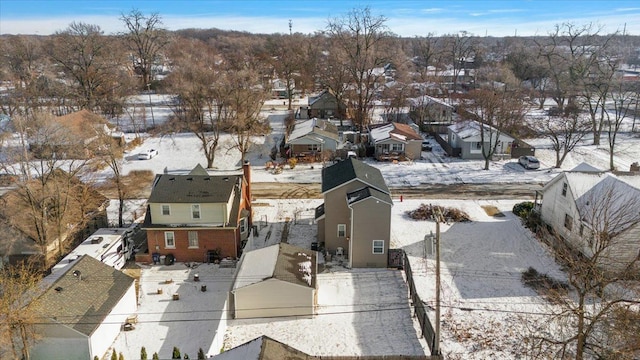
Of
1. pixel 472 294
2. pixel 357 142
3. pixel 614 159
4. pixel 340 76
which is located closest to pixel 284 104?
pixel 340 76

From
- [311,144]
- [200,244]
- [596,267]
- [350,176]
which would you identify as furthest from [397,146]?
[596,267]

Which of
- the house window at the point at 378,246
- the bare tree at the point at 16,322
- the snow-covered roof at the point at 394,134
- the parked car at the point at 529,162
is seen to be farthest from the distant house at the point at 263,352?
the parked car at the point at 529,162

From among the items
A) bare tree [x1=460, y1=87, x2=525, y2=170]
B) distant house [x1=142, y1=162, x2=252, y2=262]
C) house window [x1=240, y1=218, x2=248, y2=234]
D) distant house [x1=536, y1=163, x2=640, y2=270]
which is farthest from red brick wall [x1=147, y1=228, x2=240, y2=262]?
bare tree [x1=460, y1=87, x2=525, y2=170]

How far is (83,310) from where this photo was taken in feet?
68.4

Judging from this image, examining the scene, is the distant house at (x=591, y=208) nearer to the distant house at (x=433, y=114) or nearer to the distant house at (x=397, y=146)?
the distant house at (x=397, y=146)

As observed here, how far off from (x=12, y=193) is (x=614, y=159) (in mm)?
52727

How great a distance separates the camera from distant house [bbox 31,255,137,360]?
64.6 feet

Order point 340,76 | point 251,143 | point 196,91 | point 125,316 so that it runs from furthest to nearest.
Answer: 1. point 340,76
2. point 251,143
3. point 196,91
4. point 125,316

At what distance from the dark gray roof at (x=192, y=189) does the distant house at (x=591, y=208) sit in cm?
2084

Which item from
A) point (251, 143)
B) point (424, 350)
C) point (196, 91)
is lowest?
point (424, 350)

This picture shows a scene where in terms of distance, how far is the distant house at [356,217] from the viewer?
27.0 meters

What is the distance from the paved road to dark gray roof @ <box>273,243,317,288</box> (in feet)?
43.9

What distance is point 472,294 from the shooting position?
24.9 meters

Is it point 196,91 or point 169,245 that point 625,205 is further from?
point 196,91
